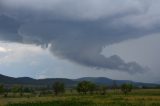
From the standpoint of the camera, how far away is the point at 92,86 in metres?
184

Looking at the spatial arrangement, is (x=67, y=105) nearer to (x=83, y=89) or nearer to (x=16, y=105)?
(x=16, y=105)

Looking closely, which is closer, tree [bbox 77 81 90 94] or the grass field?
the grass field

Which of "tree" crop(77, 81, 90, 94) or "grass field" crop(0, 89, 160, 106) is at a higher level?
"tree" crop(77, 81, 90, 94)

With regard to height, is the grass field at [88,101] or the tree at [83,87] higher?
the tree at [83,87]

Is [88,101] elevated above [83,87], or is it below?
below

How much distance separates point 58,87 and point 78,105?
128 metres

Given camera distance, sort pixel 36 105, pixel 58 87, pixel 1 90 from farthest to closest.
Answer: pixel 58 87, pixel 1 90, pixel 36 105

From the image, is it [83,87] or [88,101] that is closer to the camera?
[88,101]

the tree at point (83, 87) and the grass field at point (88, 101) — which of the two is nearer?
the grass field at point (88, 101)

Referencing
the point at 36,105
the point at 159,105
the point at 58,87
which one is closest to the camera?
the point at 159,105

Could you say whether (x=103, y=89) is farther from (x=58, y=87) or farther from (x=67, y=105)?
(x=67, y=105)

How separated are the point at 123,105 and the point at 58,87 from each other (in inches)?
5087

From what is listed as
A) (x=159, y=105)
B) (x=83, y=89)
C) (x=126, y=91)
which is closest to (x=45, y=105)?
(x=159, y=105)

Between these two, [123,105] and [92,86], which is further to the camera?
[92,86]
